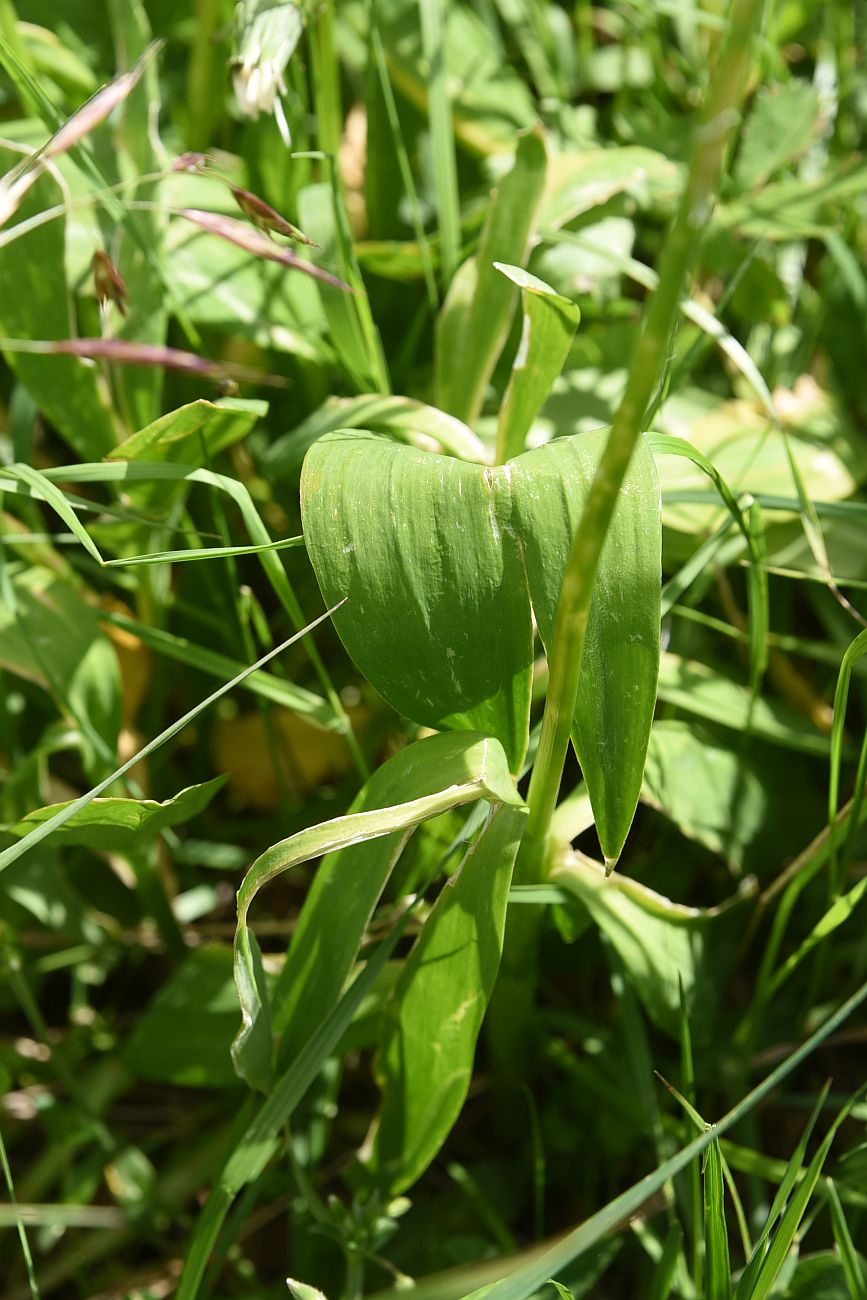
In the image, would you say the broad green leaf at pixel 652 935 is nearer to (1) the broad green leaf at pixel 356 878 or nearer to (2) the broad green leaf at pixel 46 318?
(1) the broad green leaf at pixel 356 878

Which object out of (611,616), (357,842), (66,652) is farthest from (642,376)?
(66,652)

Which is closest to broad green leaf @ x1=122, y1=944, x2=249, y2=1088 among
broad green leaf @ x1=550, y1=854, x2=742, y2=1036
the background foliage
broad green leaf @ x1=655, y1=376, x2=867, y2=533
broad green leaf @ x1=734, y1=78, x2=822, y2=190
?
the background foliage

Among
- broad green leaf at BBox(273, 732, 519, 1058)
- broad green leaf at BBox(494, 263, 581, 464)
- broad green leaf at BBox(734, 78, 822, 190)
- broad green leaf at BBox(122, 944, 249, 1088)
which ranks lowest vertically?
broad green leaf at BBox(122, 944, 249, 1088)

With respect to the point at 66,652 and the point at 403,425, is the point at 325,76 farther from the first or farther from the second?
the point at 66,652

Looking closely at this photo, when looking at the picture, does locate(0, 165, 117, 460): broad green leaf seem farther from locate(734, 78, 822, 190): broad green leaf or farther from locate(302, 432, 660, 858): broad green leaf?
locate(734, 78, 822, 190): broad green leaf

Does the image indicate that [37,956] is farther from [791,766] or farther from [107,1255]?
[791,766]
